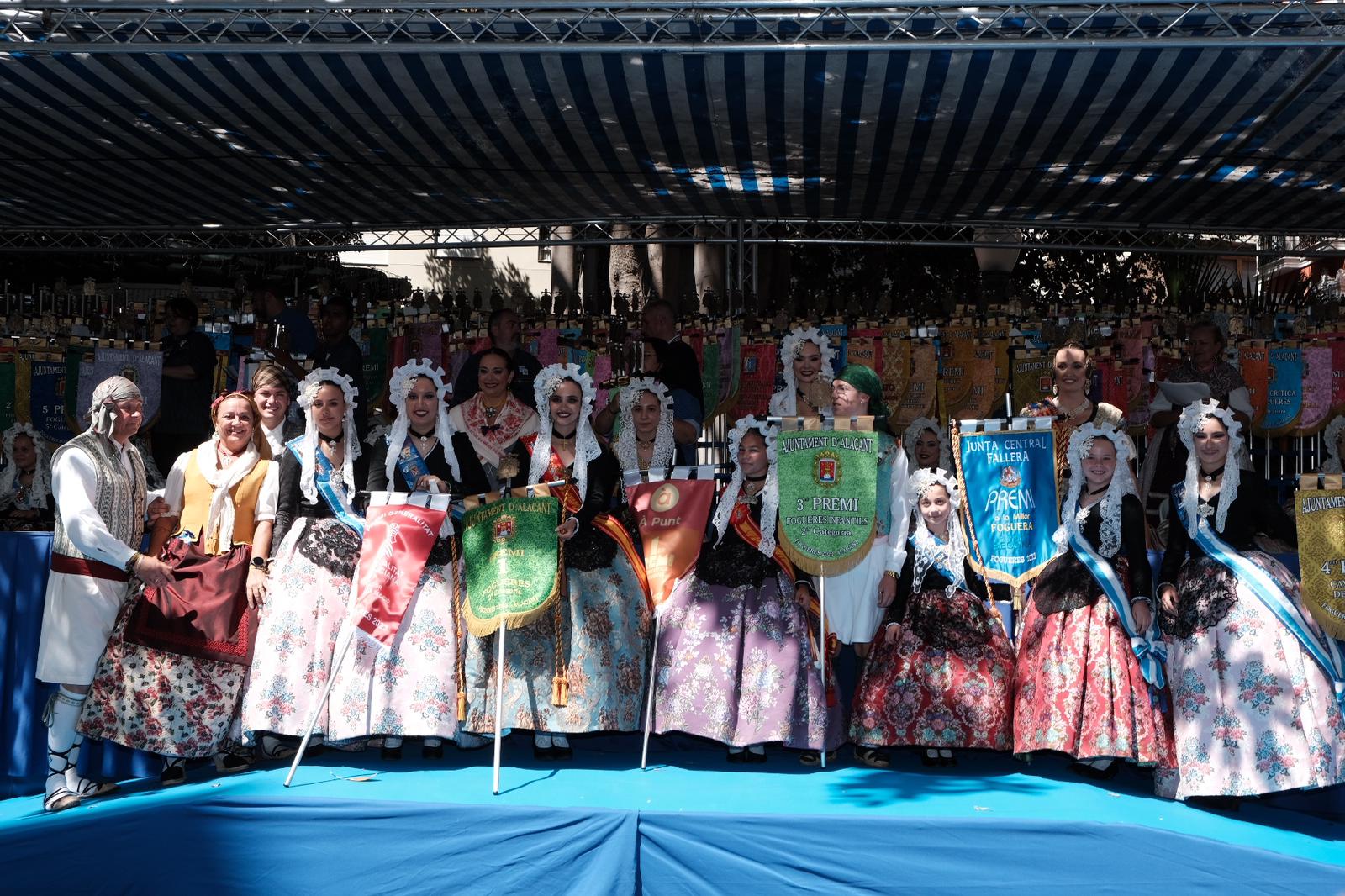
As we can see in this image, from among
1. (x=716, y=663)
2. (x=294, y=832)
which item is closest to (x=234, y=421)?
(x=294, y=832)

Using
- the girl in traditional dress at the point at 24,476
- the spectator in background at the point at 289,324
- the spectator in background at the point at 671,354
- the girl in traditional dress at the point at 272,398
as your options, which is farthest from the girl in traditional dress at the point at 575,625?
the girl in traditional dress at the point at 24,476

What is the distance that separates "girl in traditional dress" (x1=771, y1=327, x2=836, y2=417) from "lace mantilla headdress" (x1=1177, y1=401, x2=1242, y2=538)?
166 centimetres

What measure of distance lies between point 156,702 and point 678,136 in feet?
13.9

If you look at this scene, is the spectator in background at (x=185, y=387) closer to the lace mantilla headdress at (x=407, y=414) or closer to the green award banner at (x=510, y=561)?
the lace mantilla headdress at (x=407, y=414)

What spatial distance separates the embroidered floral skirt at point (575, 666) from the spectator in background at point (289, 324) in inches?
135

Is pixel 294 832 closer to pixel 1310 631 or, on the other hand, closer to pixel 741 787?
pixel 741 787

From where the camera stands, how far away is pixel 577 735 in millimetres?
5680

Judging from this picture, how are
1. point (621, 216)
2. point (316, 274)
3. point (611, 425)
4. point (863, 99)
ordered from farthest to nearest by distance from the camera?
point (316, 274) < point (621, 216) < point (863, 99) < point (611, 425)

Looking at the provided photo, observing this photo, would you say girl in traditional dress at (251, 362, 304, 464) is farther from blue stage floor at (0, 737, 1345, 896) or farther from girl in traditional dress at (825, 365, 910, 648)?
girl in traditional dress at (825, 365, 910, 648)

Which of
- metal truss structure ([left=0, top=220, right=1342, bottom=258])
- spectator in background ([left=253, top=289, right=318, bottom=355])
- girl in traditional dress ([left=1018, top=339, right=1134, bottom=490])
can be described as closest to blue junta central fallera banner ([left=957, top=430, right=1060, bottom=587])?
girl in traditional dress ([left=1018, top=339, right=1134, bottom=490])

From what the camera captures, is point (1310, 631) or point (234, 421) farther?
point (234, 421)

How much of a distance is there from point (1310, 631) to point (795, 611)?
186 cm

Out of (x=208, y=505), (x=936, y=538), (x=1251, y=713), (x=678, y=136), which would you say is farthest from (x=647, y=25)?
(x=1251, y=713)

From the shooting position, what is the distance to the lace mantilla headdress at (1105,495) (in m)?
5.30
